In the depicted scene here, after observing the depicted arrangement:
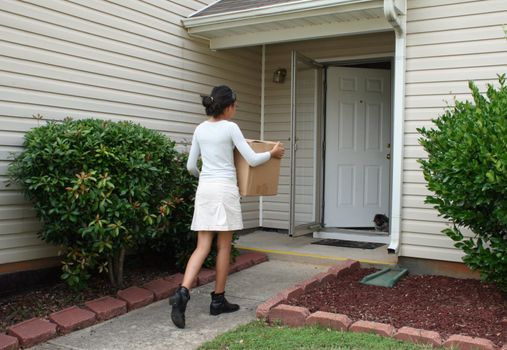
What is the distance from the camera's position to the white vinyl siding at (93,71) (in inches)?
169

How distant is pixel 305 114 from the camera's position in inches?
267

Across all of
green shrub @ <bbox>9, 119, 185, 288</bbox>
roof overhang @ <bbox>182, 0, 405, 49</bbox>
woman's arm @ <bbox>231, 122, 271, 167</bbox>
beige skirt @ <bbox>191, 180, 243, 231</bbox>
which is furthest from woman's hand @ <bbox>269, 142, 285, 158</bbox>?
roof overhang @ <bbox>182, 0, 405, 49</bbox>

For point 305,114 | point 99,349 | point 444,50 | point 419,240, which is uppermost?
point 444,50

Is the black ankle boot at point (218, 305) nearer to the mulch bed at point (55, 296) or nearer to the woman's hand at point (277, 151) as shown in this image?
the mulch bed at point (55, 296)

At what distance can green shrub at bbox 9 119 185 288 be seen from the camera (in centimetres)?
390

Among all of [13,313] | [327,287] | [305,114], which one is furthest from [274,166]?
[305,114]

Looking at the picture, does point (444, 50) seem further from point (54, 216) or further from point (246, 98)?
point (54, 216)

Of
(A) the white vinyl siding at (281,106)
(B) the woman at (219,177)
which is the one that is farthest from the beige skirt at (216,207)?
(A) the white vinyl siding at (281,106)

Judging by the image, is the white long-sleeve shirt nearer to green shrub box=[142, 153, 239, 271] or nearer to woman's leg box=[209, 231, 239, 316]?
woman's leg box=[209, 231, 239, 316]

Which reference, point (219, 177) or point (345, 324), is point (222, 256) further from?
point (345, 324)

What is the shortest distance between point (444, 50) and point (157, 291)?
3353 mm

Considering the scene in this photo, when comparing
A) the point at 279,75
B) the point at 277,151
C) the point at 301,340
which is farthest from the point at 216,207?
the point at 279,75

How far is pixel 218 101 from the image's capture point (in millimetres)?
3820

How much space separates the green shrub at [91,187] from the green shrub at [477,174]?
222 centimetres
